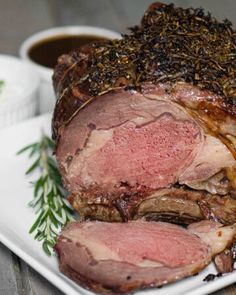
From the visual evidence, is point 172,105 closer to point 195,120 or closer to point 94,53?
point 195,120

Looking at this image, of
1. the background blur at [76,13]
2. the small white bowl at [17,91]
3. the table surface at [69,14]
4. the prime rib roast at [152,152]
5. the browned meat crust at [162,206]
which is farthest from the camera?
the background blur at [76,13]

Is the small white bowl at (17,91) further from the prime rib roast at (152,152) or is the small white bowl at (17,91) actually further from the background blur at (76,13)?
the background blur at (76,13)

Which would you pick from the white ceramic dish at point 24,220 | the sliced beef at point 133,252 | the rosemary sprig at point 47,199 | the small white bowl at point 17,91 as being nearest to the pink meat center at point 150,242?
the sliced beef at point 133,252

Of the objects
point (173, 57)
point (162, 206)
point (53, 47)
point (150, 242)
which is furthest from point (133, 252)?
point (53, 47)

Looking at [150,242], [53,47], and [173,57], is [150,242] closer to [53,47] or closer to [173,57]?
[173,57]

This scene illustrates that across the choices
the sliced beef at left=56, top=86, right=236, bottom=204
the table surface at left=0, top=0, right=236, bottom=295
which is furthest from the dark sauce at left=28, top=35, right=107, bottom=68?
the sliced beef at left=56, top=86, right=236, bottom=204
